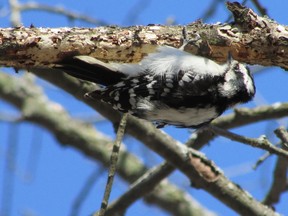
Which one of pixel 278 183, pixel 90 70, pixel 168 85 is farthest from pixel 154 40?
pixel 278 183

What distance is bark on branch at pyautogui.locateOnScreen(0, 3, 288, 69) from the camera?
3.48 m

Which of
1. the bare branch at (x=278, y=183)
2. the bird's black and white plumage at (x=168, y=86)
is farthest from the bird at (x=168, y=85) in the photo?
the bare branch at (x=278, y=183)

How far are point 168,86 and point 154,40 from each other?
357 millimetres

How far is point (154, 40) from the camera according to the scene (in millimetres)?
3578

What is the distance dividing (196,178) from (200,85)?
38.7 inches

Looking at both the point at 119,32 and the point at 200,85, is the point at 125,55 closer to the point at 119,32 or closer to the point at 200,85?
the point at 119,32

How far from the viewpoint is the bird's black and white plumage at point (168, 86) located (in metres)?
3.81

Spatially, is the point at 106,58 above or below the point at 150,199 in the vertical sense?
below

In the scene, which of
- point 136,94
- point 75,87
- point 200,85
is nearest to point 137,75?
point 136,94

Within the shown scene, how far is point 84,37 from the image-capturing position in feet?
11.5

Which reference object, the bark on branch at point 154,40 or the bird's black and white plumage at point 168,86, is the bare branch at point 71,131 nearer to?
the bird's black and white plumage at point 168,86

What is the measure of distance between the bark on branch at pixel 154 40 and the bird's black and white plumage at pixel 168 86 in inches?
6.2

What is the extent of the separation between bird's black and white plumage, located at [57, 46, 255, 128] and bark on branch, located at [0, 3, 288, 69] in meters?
0.16

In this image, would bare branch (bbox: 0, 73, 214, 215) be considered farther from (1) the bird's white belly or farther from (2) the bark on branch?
(2) the bark on branch
